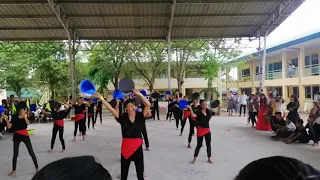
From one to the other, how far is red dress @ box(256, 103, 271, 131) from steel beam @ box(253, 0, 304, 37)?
4.22 metres

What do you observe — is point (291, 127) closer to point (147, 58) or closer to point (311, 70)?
point (311, 70)

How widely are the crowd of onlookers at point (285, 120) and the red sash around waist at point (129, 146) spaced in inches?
239

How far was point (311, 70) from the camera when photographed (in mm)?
19969

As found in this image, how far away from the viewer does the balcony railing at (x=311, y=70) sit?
19516mm

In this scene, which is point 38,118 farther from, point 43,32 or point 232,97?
point 232,97

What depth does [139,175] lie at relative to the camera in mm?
4797

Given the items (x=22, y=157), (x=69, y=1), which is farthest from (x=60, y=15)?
(x=22, y=157)

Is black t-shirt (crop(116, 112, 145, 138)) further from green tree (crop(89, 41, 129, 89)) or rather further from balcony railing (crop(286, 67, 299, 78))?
balcony railing (crop(286, 67, 299, 78))

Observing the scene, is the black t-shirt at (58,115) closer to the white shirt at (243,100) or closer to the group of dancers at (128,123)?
the group of dancers at (128,123)

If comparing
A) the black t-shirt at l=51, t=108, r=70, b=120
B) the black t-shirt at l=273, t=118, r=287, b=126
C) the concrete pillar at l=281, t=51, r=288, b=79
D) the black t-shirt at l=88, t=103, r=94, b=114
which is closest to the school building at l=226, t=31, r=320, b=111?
the concrete pillar at l=281, t=51, r=288, b=79

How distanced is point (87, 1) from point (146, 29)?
3892 mm

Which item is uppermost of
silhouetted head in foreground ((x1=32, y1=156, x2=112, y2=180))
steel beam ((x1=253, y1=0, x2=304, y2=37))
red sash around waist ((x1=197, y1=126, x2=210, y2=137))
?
steel beam ((x1=253, y1=0, x2=304, y2=37))

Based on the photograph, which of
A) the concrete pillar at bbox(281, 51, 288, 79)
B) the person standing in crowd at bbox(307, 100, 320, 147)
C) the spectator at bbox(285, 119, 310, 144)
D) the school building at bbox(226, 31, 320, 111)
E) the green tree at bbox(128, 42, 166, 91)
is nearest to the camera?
the person standing in crowd at bbox(307, 100, 320, 147)

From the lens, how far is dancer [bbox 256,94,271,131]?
1196 cm
